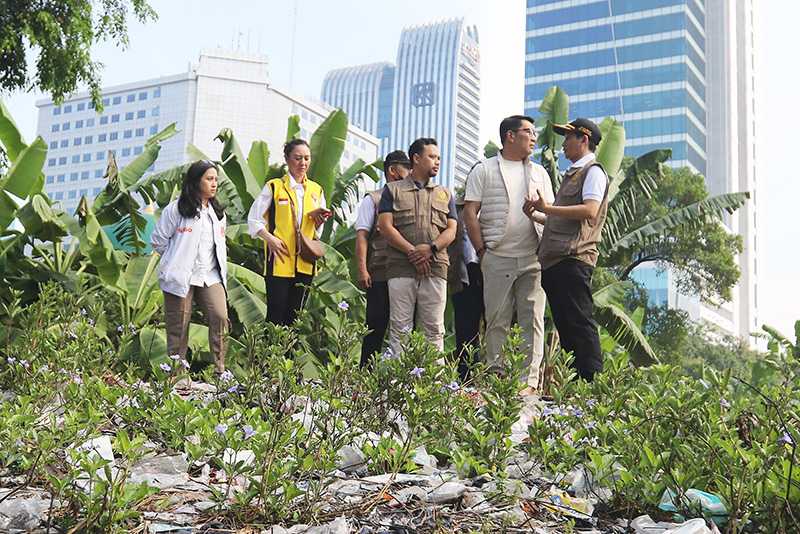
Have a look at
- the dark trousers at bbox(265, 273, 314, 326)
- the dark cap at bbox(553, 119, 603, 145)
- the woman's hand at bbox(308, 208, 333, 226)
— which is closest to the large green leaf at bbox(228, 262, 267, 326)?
the dark trousers at bbox(265, 273, 314, 326)

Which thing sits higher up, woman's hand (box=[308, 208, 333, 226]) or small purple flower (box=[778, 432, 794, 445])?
woman's hand (box=[308, 208, 333, 226])

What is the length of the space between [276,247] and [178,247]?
0.71 m

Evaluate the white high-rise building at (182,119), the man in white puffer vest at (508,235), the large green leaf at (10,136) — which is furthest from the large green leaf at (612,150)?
the white high-rise building at (182,119)

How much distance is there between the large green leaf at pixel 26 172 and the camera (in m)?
8.40

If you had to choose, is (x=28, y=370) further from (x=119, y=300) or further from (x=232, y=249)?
(x=232, y=249)

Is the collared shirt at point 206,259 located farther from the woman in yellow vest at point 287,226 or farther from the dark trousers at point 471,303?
the dark trousers at point 471,303

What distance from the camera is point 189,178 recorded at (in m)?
6.37

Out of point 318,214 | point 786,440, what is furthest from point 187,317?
point 786,440

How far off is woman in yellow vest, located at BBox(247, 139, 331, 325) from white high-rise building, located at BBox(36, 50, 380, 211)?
3808 inches

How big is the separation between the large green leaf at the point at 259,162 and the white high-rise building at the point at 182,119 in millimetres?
92232

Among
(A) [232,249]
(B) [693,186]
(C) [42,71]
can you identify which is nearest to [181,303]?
(A) [232,249]

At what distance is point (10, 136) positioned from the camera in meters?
9.16

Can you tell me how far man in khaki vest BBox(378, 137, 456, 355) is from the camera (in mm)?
6082

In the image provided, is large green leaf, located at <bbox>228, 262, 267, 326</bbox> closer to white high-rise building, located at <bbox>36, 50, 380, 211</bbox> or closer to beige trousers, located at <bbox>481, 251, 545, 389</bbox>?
beige trousers, located at <bbox>481, 251, 545, 389</bbox>
